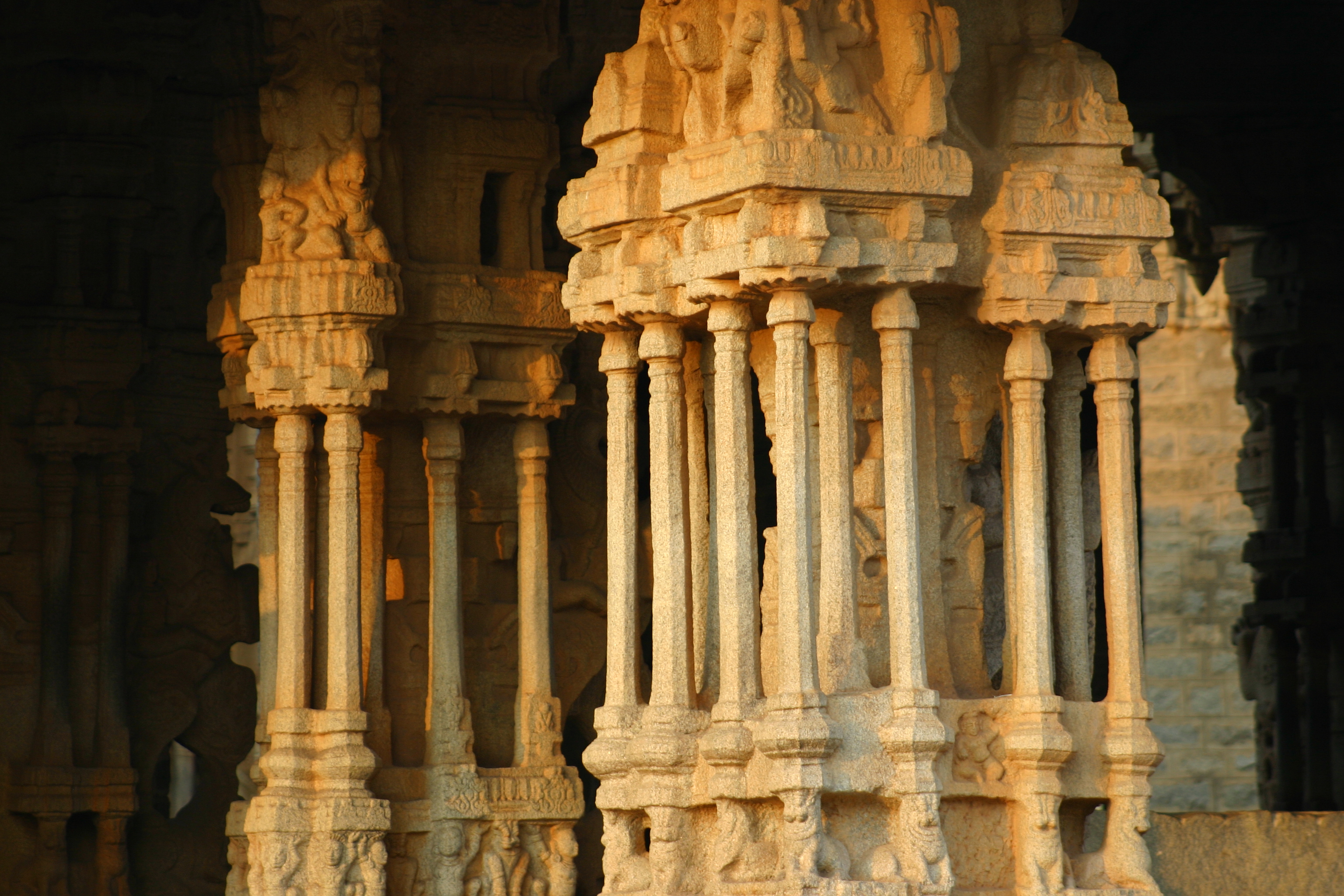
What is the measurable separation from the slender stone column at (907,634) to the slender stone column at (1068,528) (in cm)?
80

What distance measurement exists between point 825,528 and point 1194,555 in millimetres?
13310

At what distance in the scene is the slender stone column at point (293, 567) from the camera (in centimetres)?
1399

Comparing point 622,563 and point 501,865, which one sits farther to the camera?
point 501,865

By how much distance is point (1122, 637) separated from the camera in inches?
428

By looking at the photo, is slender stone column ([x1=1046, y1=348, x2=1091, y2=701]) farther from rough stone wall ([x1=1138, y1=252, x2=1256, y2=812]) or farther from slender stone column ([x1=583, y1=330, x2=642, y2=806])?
rough stone wall ([x1=1138, y1=252, x2=1256, y2=812])

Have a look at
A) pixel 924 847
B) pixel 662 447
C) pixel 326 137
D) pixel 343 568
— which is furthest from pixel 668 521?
pixel 326 137

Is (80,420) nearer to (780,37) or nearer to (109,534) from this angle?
(109,534)

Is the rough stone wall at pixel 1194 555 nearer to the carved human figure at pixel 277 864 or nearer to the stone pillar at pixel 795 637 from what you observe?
the carved human figure at pixel 277 864

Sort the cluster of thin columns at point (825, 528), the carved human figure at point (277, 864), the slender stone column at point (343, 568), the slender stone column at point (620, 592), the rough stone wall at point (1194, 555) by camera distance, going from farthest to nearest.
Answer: the rough stone wall at point (1194, 555) → the slender stone column at point (343, 568) → the carved human figure at point (277, 864) → the slender stone column at point (620, 592) → the cluster of thin columns at point (825, 528)

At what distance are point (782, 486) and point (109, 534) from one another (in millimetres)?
8193

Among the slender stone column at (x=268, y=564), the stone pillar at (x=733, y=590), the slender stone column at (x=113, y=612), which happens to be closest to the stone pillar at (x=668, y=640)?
the stone pillar at (x=733, y=590)

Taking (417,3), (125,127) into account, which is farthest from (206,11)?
(417,3)

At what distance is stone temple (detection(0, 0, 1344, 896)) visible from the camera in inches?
414

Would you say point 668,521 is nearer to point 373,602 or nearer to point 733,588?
point 733,588
